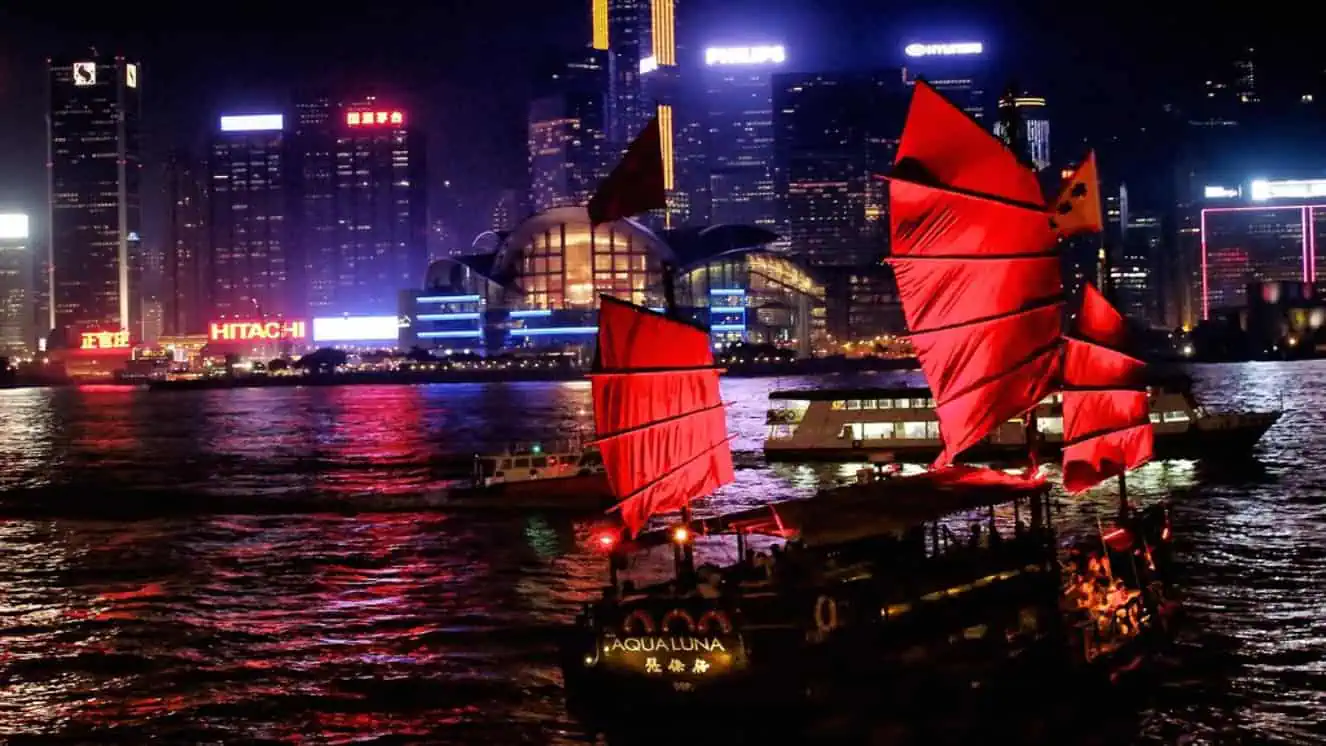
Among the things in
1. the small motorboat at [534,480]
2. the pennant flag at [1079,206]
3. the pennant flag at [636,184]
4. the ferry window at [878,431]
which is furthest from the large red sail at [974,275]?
the ferry window at [878,431]

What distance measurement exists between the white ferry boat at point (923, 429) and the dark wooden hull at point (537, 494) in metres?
13.4

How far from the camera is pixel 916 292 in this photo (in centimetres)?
3086

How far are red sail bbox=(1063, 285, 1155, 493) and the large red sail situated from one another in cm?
61

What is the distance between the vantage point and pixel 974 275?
3044 cm

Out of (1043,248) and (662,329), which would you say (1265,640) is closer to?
(1043,248)

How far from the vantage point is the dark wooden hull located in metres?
56.5

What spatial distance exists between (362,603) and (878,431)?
118 ft

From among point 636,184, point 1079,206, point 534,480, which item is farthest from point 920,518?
point 534,480

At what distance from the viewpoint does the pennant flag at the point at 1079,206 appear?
30797mm

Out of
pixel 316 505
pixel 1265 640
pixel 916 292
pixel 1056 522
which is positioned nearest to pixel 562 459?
pixel 316 505

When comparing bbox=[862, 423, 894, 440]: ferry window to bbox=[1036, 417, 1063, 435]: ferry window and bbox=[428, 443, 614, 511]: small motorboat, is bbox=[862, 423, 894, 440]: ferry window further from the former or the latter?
bbox=[428, 443, 614, 511]: small motorboat

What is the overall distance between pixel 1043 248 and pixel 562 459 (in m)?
32.2

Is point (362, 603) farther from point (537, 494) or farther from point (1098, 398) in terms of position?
point (537, 494)

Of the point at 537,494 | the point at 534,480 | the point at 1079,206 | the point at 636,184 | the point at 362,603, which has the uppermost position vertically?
the point at 636,184
